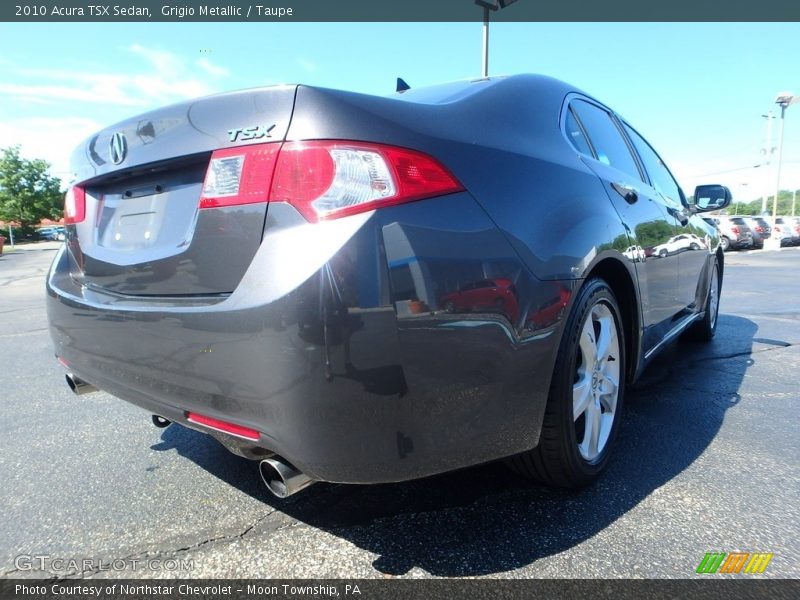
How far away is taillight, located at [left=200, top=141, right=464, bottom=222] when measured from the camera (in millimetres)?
1361

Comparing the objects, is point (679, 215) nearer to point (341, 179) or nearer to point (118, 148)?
point (341, 179)

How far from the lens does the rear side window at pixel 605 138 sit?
255cm

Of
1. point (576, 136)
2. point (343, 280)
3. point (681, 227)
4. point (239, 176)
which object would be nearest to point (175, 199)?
point (239, 176)

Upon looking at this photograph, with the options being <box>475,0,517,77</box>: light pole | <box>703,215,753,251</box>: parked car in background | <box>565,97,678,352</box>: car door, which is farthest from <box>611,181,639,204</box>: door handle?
<box>703,215,753,251</box>: parked car in background

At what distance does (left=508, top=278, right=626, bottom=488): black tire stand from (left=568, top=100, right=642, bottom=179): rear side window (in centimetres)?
84

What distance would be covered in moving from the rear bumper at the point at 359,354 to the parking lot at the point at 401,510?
0.14 metres

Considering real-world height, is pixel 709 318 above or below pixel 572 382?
below

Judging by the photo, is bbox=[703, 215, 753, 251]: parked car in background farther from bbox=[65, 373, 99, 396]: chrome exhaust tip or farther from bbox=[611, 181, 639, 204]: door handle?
bbox=[65, 373, 99, 396]: chrome exhaust tip

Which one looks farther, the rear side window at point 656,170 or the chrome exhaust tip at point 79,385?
the rear side window at point 656,170

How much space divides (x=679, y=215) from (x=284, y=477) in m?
3.17

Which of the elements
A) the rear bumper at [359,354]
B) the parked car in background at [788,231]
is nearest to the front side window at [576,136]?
the rear bumper at [359,354]

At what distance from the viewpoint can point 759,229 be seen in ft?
87.1

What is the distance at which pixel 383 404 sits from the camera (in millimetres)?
1341
